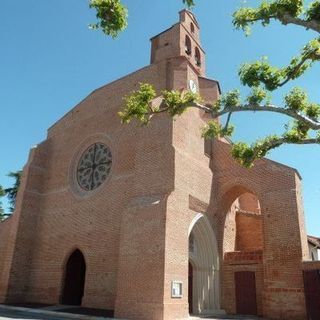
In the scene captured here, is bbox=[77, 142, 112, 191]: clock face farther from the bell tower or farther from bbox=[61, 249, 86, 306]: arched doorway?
the bell tower

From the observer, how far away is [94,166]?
17375mm

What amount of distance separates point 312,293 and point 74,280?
10.2m

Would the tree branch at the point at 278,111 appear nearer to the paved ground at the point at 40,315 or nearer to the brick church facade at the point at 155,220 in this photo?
the brick church facade at the point at 155,220

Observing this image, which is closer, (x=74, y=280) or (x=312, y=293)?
(x=312, y=293)

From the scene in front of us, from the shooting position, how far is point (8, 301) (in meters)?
16.0

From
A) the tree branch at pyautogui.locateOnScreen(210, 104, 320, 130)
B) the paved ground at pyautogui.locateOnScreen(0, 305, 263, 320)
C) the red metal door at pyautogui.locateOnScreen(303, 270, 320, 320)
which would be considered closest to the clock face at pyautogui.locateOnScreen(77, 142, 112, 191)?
the paved ground at pyautogui.locateOnScreen(0, 305, 263, 320)

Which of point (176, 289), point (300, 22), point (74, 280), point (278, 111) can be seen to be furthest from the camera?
point (74, 280)

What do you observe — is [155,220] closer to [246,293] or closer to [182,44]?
[246,293]

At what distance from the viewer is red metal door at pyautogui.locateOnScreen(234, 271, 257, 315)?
46.8 feet

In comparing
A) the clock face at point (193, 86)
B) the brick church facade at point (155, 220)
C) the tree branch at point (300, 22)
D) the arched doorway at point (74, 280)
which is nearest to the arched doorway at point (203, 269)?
the brick church facade at point (155, 220)

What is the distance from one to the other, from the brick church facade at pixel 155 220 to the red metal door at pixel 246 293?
42mm

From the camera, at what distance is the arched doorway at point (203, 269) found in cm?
1437

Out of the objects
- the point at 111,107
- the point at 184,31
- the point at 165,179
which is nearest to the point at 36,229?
the point at 111,107

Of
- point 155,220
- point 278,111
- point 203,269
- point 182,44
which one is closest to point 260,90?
point 278,111
